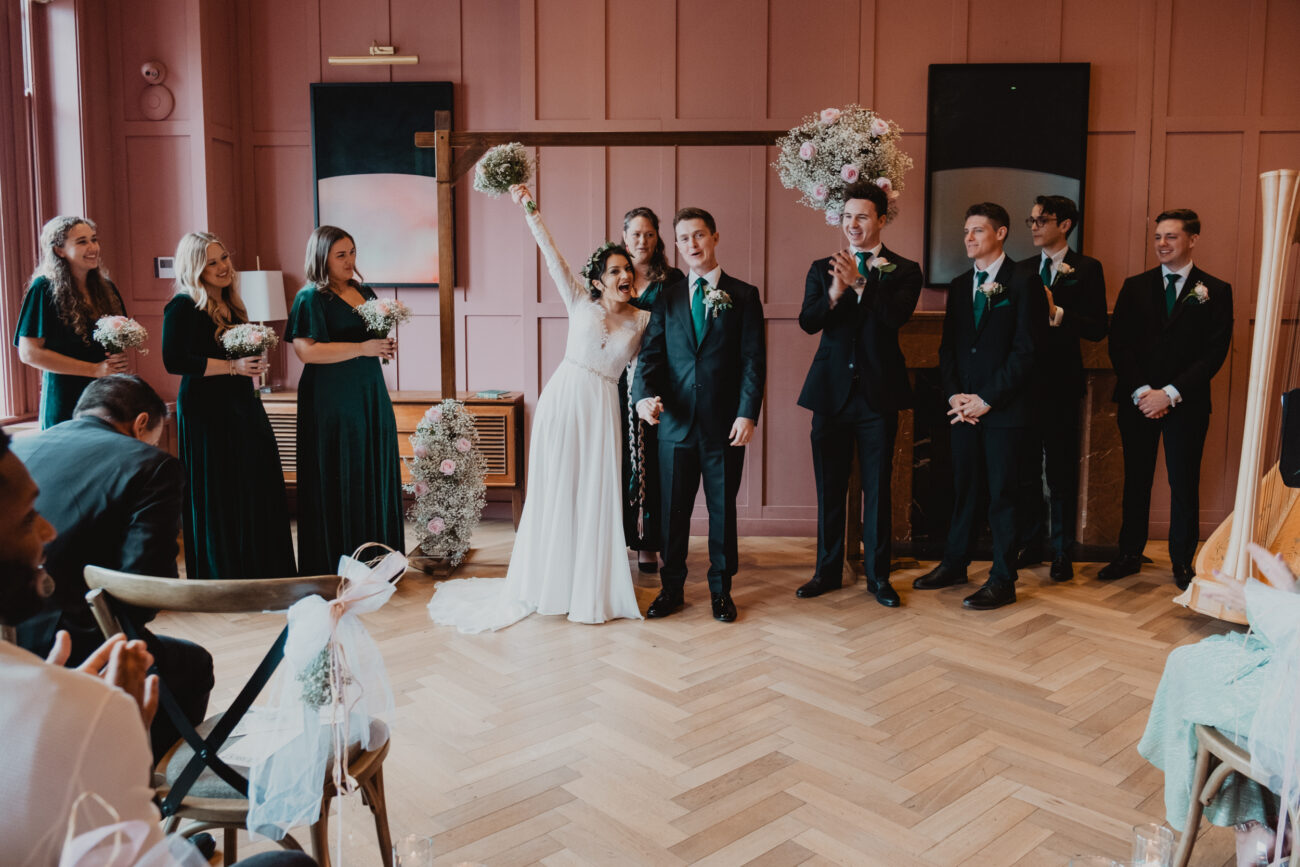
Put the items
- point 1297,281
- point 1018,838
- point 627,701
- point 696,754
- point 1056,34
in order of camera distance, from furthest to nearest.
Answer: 1. point 1056,34
2. point 1297,281
3. point 627,701
4. point 696,754
5. point 1018,838

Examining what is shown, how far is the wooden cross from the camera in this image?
16.1ft

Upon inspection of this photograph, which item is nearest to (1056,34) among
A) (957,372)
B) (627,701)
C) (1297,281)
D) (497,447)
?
(1297,281)

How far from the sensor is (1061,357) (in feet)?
17.2

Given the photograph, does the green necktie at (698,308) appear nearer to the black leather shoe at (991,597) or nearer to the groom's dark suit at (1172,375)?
the black leather shoe at (991,597)

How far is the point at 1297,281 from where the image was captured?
5.48m

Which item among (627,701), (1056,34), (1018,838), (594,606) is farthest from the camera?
(1056,34)

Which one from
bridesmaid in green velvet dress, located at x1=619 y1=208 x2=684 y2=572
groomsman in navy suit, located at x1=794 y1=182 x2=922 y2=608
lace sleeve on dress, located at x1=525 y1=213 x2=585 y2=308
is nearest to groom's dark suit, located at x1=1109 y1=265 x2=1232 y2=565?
groomsman in navy suit, located at x1=794 y1=182 x2=922 y2=608

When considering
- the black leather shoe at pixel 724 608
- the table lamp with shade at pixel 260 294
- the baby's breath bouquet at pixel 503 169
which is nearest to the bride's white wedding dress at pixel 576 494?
the baby's breath bouquet at pixel 503 169

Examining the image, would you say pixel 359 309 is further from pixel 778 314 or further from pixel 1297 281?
pixel 1297 281

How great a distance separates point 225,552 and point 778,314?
342 cm

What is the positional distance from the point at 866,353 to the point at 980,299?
2.04ft

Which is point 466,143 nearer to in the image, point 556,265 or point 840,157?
point 556,265

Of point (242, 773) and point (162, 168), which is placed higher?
point (162, 168)

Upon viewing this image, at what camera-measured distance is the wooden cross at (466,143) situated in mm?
4895
